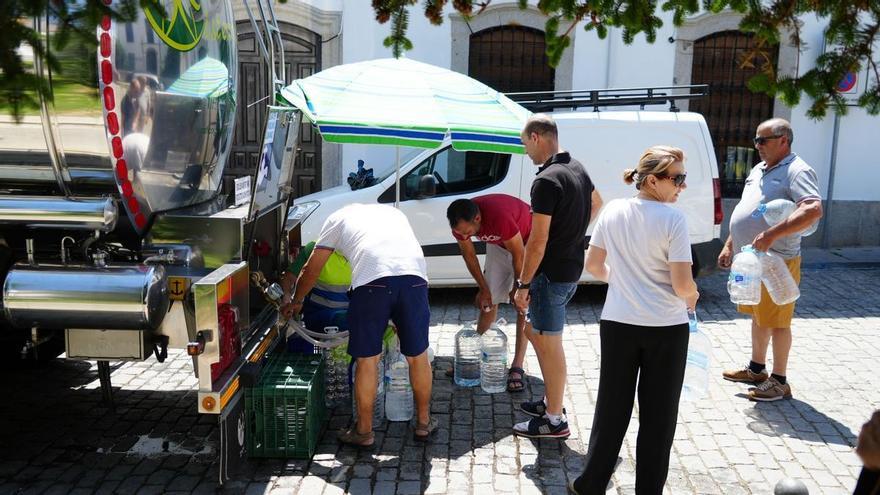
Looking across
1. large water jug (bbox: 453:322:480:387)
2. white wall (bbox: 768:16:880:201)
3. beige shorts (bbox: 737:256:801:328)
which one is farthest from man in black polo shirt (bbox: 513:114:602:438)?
white wall (bbox: 768:16:880:201)

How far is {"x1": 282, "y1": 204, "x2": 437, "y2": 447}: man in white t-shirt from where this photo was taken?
4484 millimetres

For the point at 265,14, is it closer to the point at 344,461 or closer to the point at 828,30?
the point at 344,461

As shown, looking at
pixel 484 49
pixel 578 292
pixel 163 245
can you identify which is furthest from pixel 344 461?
pixel 484 49

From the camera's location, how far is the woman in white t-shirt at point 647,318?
12.1ft

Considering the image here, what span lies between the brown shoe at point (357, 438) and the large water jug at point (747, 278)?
8.55 feet

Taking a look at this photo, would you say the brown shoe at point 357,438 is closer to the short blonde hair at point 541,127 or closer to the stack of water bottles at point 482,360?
the stack of water bottles at point 482,360

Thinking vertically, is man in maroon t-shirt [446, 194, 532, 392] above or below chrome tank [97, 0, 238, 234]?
below

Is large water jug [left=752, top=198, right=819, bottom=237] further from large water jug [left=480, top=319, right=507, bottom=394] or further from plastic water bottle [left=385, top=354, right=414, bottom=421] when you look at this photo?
plastic water bottle [left=385, top=354, right=414, bottom=421]

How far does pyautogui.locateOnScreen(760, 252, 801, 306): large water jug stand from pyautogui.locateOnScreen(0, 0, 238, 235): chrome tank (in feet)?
12.0

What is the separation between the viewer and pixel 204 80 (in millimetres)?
4512

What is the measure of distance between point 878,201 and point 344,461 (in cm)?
1028

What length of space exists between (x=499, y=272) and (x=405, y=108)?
4.32ft

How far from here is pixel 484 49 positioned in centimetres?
1193

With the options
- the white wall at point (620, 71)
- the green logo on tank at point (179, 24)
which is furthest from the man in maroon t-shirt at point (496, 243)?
the white wall at point (620, 71)
